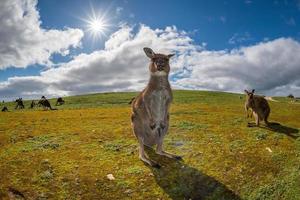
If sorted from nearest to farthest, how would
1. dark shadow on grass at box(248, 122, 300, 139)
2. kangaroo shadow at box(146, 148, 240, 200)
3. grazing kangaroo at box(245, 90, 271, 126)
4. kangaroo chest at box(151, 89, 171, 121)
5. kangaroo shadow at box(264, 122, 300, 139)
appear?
kangaroo shadow at box(146, 148, 240, 200), kangaroo chest at box(151, 89, 171, 121), kangaroo shadow at box(264, 122, 300, 139), dark shadow on grass at box(248, 122, 300, 139), grazing kangaroo at box(245, 90, 271, 126)

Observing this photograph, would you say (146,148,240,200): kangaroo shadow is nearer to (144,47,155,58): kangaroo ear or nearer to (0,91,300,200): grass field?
(0,91,300,200): grass field

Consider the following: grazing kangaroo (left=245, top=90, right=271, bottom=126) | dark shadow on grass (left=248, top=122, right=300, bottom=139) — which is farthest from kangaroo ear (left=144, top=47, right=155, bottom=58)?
grazing kangaroo (left=245, top=90, right=271, bottom=126)

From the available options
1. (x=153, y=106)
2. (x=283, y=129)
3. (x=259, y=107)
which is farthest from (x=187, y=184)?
(x=259, y=107)

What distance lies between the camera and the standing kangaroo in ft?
41.4

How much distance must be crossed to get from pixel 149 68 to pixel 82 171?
15.3ft

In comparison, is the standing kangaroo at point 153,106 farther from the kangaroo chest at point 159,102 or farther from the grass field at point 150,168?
the grass field at point 150,168

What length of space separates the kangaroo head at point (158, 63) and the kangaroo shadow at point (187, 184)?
3493mm

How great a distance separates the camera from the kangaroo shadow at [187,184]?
10.4 metres

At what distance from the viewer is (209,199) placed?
33.7 feet

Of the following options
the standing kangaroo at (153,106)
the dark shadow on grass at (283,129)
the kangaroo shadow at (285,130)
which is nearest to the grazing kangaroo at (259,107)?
the dark shadow on grass at (283,129)

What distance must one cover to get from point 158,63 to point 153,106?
1669 millimetres

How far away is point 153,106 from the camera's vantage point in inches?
502

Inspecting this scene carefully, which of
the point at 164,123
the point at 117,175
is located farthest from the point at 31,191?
the point at 164,123

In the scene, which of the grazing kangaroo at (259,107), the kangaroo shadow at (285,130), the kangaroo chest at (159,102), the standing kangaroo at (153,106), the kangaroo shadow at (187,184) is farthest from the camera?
the grazing kangaroo at (259,107)
